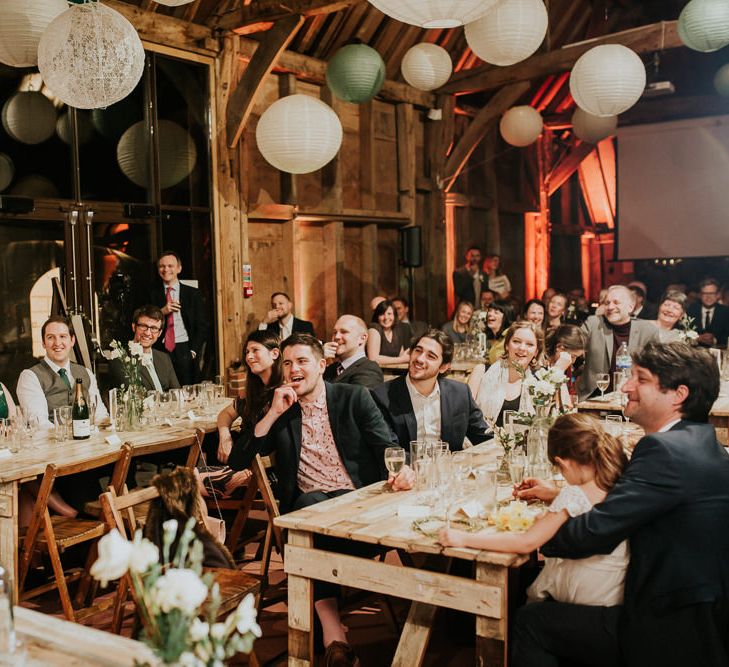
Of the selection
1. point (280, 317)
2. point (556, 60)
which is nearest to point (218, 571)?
point (280, 317)

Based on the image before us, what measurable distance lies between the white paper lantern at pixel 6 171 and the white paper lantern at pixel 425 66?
12.4 feet

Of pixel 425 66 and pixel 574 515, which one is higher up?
pixel 425 66

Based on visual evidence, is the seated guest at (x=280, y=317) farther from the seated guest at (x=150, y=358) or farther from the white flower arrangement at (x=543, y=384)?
the white flower arrangement at (x=543, y=384)

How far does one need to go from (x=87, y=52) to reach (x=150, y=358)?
2108mm

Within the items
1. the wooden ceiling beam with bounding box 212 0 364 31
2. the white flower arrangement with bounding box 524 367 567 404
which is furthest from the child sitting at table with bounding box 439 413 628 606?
the wooden ceiling beam with bounding box 212 0 364 31

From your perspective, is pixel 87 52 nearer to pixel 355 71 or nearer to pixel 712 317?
pixel 355 71

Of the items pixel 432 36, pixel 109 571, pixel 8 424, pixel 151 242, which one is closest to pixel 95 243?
pixel 151 242

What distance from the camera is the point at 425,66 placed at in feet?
26.9

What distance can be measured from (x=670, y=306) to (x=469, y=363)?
1.87m

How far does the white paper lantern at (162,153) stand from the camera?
7535 millimetres

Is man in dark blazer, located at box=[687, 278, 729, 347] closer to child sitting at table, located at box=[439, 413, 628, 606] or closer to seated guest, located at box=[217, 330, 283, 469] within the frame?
seated guest, located at box=[217, 330, 283, 469]

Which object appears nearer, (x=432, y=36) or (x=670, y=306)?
(x=670, y=306)

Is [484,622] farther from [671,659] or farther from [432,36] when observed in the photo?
[432,36]

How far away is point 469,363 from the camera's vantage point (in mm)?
8016
